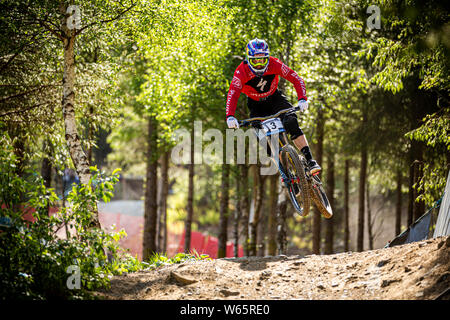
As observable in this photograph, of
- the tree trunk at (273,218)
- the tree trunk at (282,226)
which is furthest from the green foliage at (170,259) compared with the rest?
the tree trunk at (273,218)

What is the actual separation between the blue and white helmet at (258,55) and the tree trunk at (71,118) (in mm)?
3562

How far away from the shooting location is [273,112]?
8.45 m

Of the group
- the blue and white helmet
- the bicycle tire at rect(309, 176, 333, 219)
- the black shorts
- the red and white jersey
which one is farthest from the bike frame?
the blue and white helmet

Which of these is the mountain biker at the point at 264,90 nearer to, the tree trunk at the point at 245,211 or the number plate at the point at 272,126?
the number plate at the point at 272,126

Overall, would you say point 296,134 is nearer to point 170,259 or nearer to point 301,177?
point 301,177

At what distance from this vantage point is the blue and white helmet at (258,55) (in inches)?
311

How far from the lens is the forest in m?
6.38

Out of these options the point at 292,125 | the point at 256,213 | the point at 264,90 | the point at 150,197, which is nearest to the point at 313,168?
the point at 292,125

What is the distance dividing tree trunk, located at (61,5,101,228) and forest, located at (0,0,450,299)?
0.02 meters

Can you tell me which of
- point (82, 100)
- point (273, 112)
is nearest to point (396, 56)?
point (273, 112)

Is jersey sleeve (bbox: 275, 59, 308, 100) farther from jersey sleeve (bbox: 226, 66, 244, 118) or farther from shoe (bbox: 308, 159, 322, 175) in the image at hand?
shoe (bbox: 308, 159, 322, 175)

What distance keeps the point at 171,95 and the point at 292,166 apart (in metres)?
6.71

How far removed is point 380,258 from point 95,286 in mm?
4145

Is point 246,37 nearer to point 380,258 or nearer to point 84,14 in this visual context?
point 84,14
